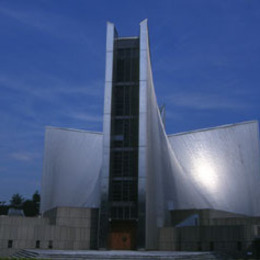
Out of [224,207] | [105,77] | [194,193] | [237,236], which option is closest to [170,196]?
[194,193]

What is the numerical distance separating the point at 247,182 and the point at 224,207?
2880 mm

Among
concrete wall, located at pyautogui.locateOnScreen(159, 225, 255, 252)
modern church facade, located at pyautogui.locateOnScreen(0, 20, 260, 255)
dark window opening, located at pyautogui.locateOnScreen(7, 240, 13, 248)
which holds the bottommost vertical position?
dark window opening, located at pyautogui.locateOnScreen(7, 240, 13, 248)

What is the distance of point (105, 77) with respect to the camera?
2903 cm

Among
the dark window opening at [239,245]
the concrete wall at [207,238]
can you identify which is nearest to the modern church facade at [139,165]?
the concrete wall at [207,238]

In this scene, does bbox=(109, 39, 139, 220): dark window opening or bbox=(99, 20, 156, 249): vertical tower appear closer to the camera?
bbox=(99, 20, 156, 249): vertical tower

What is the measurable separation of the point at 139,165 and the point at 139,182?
44.4 inches

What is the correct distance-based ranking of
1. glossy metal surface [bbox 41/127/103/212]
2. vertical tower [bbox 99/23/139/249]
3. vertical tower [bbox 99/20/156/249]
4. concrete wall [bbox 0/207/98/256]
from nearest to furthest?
concrete wall [bbox 0/207/98/256] → vertical tower [bbox 99/20/156/249] → vertical tower [bbox 99/23/139/249] → glossy metal surface [bbox 41/127/103/212]

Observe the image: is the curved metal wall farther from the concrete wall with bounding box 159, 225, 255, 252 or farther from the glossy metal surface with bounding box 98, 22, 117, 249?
the glossy metal surface with bounding box 98, 22, 117, 249

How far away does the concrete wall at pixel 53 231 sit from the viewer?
80.9 feet

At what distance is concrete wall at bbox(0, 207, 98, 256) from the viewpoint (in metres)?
24.7

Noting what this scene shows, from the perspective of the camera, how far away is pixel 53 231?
26.0 meters

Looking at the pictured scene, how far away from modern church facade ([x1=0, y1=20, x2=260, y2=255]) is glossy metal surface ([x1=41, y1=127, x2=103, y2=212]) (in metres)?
0.08

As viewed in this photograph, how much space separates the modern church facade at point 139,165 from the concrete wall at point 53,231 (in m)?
1.17

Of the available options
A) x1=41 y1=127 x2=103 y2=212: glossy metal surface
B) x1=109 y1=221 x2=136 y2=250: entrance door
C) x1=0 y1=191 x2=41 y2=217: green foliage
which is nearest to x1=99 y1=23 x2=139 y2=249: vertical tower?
x1=109 y1=221 x2=136 y2=250: entrance door
